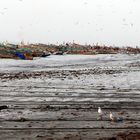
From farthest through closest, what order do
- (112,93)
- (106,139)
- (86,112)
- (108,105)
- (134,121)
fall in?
(112,93)
(108,105)
(86,112)
(134,121)
(106,139)

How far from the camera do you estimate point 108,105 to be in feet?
56.7

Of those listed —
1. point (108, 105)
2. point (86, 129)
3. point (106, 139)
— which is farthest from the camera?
point (108, 105)

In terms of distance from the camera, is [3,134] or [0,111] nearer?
[3,134]

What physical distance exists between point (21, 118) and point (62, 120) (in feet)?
4.69

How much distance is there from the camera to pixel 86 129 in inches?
467

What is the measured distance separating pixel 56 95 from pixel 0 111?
6.59 metres

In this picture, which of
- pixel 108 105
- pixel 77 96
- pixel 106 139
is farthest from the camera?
pixel 77 96

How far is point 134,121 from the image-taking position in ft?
43.7

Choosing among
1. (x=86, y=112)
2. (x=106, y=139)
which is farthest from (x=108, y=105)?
(x=106, y=139)

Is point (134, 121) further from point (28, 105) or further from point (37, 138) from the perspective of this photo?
point (28, 105)

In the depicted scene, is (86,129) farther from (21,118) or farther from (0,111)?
(0,111)

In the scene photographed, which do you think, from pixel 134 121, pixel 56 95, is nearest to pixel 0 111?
pixel 134 121

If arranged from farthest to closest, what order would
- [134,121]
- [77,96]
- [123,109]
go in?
[77,96]
[123,109]
[134,121]

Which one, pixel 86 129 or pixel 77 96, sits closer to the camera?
pixel 86 129
